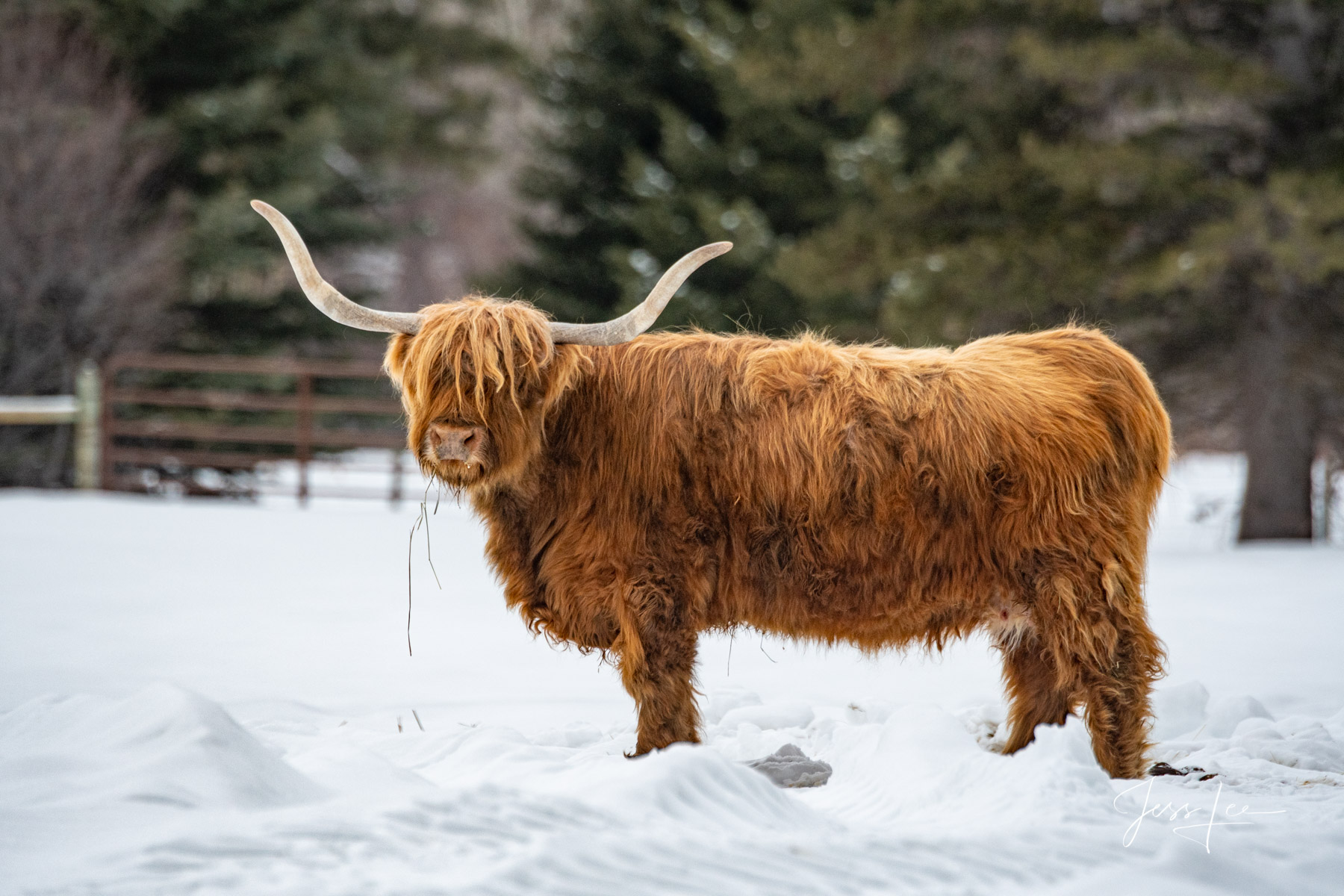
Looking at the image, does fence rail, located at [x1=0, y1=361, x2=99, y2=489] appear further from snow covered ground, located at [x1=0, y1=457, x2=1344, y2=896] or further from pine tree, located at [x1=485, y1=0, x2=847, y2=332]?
snow covered ground, located at [x1=0, y1=457, x2=1344, y2=896]

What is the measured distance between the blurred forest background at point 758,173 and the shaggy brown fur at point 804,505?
5624 mm

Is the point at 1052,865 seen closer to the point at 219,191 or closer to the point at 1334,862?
the point at 1334,862

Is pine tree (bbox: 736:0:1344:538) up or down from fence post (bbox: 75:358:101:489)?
up

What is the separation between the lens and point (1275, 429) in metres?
9.45

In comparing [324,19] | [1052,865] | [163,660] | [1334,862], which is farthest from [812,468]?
[324,19]

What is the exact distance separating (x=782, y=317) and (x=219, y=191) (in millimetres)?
6999

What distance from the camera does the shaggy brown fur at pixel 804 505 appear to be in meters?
3.29

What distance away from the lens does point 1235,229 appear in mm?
8273

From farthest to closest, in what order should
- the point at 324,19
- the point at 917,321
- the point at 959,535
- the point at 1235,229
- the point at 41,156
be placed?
1. the point at 324,19
2. the point at 41,156
3. the point at 917,321
4. the point at 1235,229
5. the point at 959,535

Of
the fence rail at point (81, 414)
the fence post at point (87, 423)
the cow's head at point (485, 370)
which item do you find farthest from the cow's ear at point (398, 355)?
the fence post at point (87, 423)

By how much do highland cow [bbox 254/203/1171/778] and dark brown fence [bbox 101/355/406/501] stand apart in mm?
8571

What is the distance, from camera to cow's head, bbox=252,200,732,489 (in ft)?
10.6

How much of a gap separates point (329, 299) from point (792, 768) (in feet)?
6.26

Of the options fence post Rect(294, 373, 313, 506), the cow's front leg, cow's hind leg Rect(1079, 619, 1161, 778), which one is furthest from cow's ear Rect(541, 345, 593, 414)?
fence post Rect(294, 373, 313, 506)
